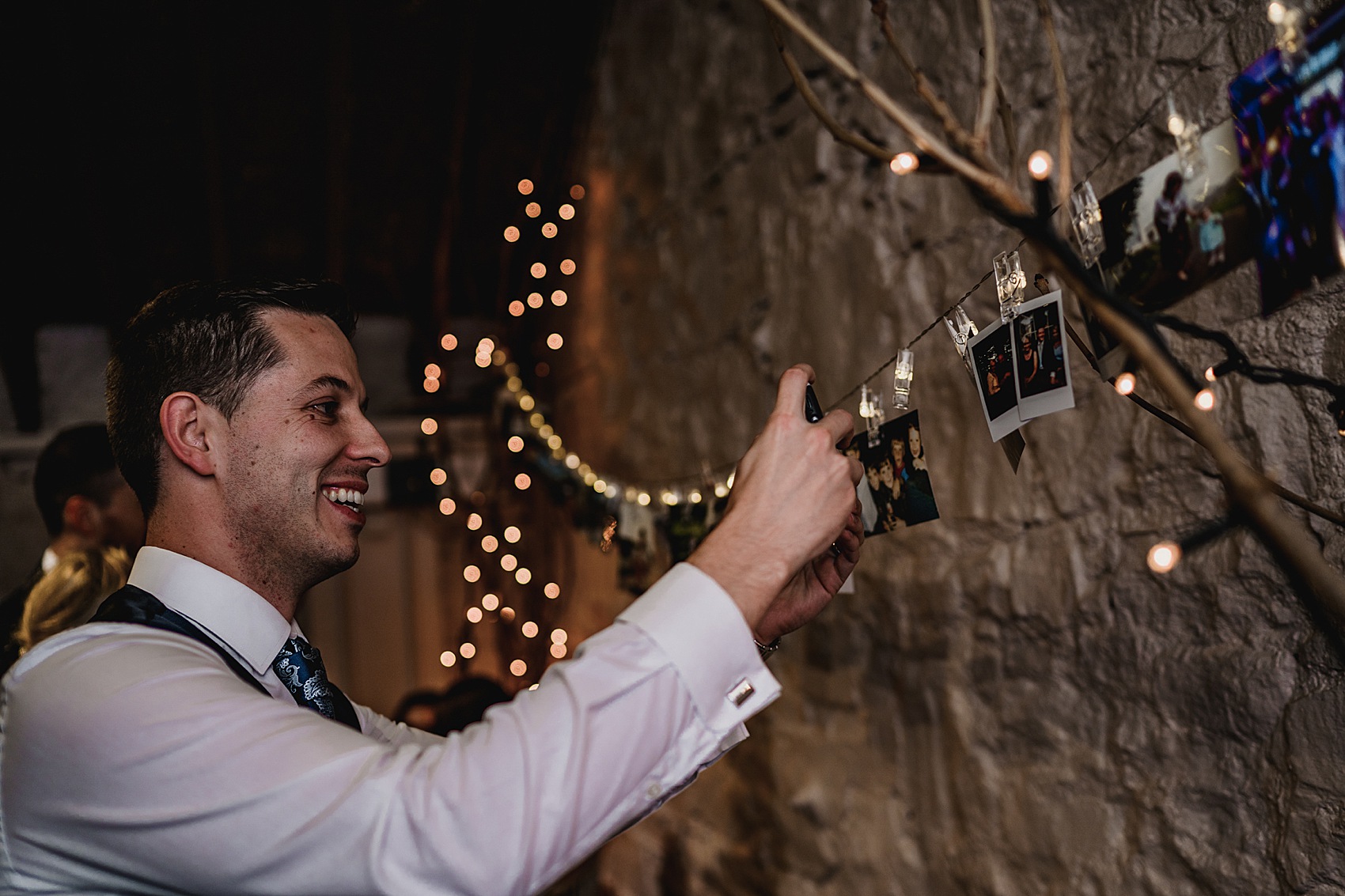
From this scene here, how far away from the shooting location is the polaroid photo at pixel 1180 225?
0.76 m

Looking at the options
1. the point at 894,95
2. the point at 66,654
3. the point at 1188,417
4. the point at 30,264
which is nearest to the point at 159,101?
the point at 30,264

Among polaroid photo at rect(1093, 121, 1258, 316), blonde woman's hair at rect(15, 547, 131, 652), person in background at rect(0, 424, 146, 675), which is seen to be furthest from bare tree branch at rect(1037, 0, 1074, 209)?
person in background at rect(0, 424, 146, 675)

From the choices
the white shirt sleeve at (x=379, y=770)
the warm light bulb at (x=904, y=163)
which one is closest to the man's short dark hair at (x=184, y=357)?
the white shirt sleeve at (x=379, y=770)

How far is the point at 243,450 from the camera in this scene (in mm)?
1054

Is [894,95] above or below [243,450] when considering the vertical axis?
above

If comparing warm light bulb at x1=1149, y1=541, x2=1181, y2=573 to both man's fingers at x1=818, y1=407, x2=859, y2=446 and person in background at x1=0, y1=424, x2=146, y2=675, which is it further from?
person in background at x1=0, y1=424, x2=146, y2=675

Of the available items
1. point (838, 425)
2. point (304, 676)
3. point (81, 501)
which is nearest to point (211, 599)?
point (304, 676)

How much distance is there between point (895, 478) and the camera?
117cm

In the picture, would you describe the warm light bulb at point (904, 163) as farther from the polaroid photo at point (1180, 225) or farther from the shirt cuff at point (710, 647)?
the shirt cuff at point (710, 647)

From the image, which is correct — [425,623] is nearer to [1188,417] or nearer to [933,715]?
[933,715]

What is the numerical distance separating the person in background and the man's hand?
1.99 metres

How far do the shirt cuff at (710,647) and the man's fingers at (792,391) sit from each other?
0.67 ft

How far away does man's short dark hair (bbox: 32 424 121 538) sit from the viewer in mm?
2258

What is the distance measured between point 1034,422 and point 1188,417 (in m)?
0.77
